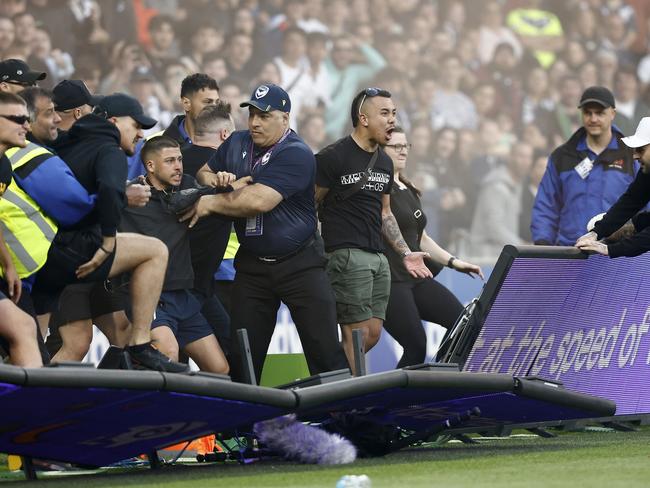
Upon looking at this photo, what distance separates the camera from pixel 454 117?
1752 cm

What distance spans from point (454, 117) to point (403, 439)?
958 centimetres

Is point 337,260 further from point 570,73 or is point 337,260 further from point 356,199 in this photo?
point 570,73

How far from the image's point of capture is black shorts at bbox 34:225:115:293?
7832mm

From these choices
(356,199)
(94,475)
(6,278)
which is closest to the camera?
(6,278)

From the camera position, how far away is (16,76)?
9383mm

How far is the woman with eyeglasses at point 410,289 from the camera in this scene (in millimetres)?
10617

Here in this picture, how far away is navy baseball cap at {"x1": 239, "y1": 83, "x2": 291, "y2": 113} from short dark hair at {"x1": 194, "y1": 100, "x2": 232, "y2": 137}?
0.93 meters

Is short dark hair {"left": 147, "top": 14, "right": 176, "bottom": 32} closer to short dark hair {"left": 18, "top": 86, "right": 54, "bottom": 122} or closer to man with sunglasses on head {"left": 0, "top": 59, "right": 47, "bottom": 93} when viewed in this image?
man with sunglasses on head {"left": 0, "top": 59, "right": 47, "bottom": 93}

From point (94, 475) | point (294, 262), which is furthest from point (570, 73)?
point (94, 475)

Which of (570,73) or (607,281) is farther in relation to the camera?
(570,73)

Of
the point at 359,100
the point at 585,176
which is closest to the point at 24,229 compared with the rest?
the point at 359,100

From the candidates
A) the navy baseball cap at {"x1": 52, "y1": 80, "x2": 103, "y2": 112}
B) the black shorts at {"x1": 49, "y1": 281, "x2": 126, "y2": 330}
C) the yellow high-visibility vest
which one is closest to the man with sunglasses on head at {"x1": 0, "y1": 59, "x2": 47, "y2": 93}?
the navy baseball cap at {"x1": 52, "y1": 80, "x2": 103, "y2": 112}

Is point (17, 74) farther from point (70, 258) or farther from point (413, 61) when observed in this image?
point (413, 61)

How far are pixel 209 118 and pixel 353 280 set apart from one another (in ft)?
4.72
